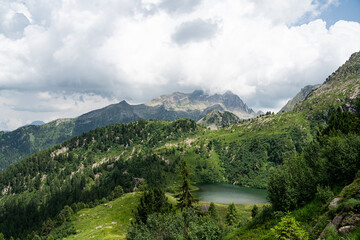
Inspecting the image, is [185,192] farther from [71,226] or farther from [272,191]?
[71,226]

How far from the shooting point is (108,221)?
106 meters

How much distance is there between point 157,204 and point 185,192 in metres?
23.7

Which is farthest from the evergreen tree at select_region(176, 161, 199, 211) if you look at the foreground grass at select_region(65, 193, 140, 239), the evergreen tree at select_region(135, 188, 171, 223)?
the foreground grass at select_region(65, 193, 140, 239)

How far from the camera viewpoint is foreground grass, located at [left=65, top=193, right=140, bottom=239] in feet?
293

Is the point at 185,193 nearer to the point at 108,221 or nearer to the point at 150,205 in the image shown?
the point at 150,205

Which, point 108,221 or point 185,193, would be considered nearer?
point 185,193

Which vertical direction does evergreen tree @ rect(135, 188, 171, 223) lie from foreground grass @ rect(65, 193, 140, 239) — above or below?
above

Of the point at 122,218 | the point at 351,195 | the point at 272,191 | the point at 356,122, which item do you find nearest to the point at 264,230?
the point at 272,191

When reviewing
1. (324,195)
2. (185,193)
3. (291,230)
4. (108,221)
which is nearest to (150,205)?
(185,193)

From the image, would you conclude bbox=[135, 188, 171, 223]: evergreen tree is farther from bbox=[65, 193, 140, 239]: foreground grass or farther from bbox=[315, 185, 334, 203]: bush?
bbox=[315, 185, 334, 203]: bush

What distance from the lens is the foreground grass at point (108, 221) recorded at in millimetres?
89400

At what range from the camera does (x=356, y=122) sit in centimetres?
5847

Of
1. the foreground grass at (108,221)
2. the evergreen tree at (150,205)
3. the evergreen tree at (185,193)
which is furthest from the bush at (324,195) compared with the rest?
the foreground grass at (108,221)

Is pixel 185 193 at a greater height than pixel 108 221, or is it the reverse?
pixel 185 193
